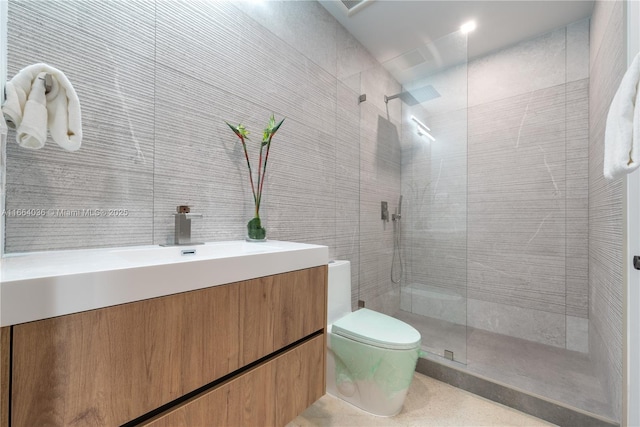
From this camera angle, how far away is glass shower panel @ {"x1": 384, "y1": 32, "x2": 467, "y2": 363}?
76.9 inches

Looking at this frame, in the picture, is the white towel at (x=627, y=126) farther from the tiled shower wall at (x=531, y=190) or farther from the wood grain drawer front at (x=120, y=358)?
the tiled shower wall at (x=531, y=190)

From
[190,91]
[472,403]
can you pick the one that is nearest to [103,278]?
[190,91]

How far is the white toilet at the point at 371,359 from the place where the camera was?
4.21 feet

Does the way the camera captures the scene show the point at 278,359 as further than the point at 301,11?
No

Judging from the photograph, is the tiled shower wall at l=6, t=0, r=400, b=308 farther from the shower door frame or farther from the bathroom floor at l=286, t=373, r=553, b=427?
the shower door frame

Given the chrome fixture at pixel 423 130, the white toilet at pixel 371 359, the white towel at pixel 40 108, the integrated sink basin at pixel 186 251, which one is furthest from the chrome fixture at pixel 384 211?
the white towel at pixel 40 108

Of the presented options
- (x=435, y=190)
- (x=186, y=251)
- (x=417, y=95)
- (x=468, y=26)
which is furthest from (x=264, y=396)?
(x=468, y=26)

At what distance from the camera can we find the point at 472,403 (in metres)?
1.47

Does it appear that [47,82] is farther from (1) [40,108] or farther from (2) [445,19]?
(2) [445,19]

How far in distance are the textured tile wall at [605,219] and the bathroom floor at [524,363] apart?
0.30 feet

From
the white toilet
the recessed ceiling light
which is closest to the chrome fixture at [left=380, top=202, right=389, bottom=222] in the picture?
the white toilet

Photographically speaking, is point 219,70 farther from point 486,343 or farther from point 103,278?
point 486,343

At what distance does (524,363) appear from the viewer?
5.83 feet

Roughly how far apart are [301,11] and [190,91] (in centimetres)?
100
